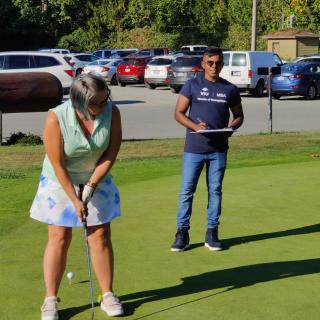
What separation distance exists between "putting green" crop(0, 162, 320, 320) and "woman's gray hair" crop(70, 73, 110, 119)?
4.37 feet

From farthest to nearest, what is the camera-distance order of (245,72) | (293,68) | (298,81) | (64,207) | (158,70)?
1. (158,70)
2. (245,72)
3. (293,68)
4. (298,81)
5. (64,207)

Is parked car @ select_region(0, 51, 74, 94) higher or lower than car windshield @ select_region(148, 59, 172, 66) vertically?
higher

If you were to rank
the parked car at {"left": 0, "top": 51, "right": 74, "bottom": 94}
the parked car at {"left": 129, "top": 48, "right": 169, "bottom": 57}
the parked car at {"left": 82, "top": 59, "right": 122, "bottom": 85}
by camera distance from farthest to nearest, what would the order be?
the parked car at {"left": 129, "top": 48, "right": 169, "bottom": 57}, the parked car at {"left": 82, "top": 59, "right": 122, "bottom": 85}, the parked car at {"left": 0, "top": 51, "right": 74, "bottom": 94}

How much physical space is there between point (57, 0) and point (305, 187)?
57.1m

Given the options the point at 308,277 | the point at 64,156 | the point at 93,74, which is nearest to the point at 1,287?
the point at 64,156

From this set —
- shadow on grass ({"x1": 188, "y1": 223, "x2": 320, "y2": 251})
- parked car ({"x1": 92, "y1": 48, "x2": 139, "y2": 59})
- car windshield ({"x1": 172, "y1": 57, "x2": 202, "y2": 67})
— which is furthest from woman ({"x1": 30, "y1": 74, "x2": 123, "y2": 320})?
parked car ({"x1": 92, "y1": 48, "x2": 139, "y2": 59})

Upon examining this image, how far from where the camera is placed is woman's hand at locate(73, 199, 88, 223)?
5.06 m

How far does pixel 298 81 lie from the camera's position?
103 feet

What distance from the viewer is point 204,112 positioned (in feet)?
23.6

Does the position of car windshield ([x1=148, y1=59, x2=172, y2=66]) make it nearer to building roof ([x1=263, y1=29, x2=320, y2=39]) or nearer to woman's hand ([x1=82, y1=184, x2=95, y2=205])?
building roof ([x1=263, y1=29, x2=320, y2=39])

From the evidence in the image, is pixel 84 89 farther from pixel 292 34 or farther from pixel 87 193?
pixel 292 34

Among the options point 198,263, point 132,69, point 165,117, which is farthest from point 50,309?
point 132,69

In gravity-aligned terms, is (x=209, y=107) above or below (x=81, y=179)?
above

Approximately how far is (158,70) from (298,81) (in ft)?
26.6
